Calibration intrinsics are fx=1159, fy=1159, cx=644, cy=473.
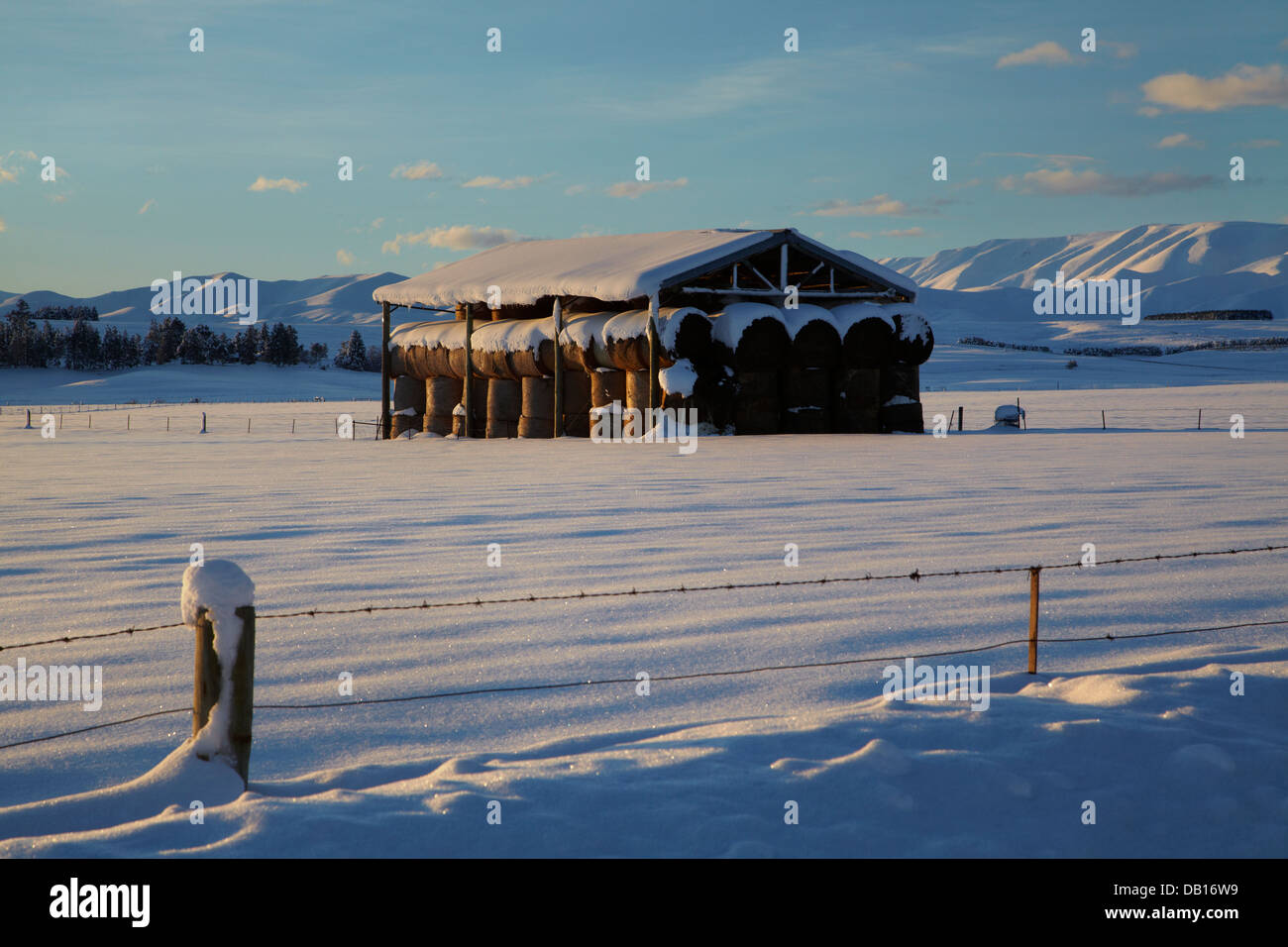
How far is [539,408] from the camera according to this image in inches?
1329

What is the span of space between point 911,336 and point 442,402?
50.5 ft

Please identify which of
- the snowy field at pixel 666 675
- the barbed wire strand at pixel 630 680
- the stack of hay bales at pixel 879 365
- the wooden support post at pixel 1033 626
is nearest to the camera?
the snowy field at pixel 666 675

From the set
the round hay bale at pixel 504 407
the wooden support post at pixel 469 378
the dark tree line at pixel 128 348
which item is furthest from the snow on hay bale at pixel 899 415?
the dark tree line at pixel 128 348

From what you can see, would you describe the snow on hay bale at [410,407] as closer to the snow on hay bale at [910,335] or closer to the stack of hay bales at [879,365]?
the stack of hay bales at [879,365]

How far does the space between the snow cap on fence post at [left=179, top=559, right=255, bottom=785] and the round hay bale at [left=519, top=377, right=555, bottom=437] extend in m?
27.8

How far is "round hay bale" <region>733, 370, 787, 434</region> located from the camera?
1200 inches

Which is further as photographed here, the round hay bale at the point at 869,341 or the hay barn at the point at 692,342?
the round hay bale at the point at 869,341

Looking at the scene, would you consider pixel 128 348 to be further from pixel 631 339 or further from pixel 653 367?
pixel 653 367

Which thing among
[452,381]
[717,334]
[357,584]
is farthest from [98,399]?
[357,584]

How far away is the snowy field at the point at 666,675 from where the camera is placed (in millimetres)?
5367

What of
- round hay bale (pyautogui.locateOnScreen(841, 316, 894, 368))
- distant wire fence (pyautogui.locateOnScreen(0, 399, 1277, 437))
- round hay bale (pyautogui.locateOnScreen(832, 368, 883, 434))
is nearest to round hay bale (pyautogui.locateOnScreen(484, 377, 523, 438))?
distant wire fence (pyautogui.locateOnScreen(0, 399, 1277, 437))
